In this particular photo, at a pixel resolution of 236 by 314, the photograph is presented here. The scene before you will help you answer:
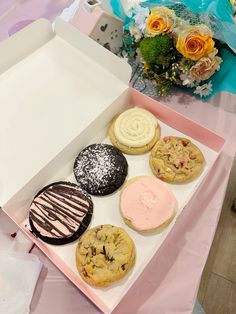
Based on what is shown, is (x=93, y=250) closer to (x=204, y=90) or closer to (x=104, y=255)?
(x=104, y=255)

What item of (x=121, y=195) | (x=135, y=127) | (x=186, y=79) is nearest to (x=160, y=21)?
(x=186, y=79)

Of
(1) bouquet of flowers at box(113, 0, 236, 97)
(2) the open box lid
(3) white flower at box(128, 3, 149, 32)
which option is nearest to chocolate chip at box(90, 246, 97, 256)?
(2) the open box lid

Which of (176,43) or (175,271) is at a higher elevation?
(176,43)

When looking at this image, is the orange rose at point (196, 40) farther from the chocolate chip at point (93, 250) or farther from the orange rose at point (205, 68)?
the chocolate chip at point (93, 250)

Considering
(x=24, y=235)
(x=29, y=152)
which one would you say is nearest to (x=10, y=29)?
(x=29, y=152)

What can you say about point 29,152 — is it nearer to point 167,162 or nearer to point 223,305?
point 167,162

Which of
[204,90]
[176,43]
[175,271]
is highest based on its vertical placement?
[176,43]
